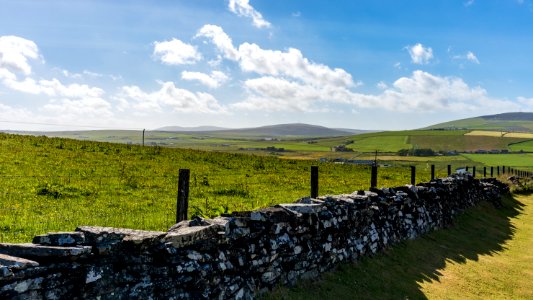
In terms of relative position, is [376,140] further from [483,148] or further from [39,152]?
[39,152]

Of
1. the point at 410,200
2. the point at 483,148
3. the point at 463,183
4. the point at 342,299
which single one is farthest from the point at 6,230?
the point at 483,148

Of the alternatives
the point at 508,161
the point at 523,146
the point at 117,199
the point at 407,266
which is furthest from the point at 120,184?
the point at 523,146

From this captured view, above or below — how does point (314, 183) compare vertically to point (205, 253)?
above

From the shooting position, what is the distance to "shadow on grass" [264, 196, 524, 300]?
29.6 ft

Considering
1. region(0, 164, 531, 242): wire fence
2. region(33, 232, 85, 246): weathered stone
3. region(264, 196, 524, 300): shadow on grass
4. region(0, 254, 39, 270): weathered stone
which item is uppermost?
region(33, 232, 85, 246): weathered stone

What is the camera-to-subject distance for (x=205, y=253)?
683 centimetres

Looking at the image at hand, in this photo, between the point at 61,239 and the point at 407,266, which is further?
the point at 407,266

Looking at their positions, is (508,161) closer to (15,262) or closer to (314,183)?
(314,183)

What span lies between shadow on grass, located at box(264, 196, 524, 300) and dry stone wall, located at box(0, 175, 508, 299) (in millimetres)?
305

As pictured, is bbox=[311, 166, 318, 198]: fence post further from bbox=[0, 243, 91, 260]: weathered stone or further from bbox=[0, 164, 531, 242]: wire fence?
bbox=[0, 243, 91, 260]: weathered stone

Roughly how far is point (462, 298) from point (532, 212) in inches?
Answer: 767

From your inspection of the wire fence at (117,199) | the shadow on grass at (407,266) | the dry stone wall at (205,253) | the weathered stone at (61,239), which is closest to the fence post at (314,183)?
the dry stone wall at (205,253)

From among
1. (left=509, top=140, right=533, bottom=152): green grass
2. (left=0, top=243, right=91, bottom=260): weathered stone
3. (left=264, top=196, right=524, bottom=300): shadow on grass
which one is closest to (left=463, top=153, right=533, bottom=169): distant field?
(left=509, top=140, right=533, bottom=152): green grass

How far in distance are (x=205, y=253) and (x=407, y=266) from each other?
7136 millimetres
